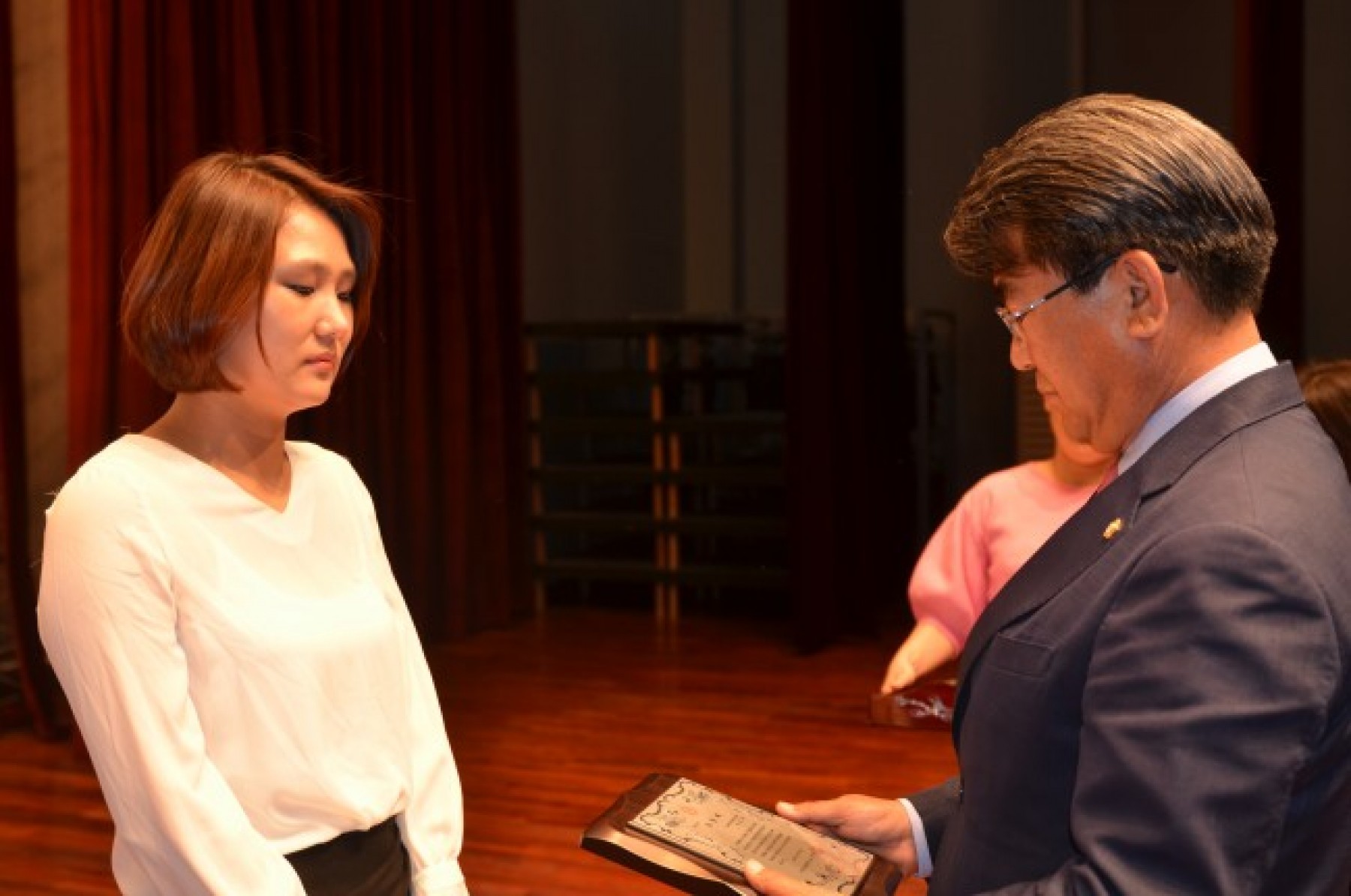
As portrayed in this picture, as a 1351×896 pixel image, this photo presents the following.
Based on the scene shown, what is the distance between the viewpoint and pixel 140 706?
1.61 metres

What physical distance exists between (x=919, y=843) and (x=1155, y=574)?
1.89 ft

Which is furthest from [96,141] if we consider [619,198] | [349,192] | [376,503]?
[619,198]

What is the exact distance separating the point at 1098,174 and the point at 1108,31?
27.1ft

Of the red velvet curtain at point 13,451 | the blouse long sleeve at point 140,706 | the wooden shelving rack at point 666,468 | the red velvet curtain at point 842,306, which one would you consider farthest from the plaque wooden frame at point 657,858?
the wooden shelving rack at point 666,468

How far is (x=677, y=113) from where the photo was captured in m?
9.55

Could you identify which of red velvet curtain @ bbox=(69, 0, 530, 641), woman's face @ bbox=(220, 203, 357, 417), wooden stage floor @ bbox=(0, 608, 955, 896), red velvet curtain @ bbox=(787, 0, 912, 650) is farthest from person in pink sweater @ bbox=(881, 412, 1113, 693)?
red velvet curtain @ bbox=(787, 0, 912, 650)

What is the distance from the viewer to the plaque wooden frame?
1.37 m

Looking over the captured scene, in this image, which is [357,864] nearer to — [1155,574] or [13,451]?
[1155,574]

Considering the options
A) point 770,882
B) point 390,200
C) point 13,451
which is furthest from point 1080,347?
point 390,200

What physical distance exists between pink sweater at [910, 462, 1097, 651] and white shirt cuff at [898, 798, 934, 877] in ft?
4.48

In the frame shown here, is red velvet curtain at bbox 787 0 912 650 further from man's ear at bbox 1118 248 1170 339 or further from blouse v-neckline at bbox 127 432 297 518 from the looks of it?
man's ear at bbox 1118 248 1170 339

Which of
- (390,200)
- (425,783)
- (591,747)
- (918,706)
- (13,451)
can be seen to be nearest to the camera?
(425,783)

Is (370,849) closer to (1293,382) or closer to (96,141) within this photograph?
(1293,382)

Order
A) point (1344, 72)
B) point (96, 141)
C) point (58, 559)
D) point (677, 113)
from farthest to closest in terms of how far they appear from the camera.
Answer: point (677, 113)
point (1344, 72)
point (96, 141)
point (58, 559)
